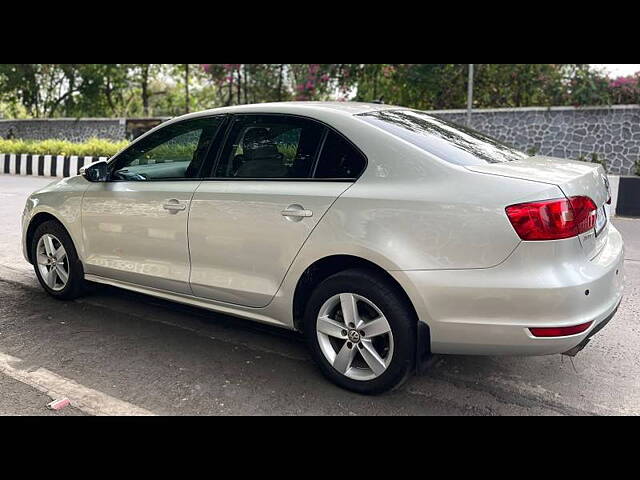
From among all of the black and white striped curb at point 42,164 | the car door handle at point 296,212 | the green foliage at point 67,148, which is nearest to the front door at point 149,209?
the car door handle at point 296,212

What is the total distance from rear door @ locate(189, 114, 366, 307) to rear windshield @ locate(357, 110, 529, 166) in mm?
300

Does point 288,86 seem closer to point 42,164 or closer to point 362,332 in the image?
point 42,164

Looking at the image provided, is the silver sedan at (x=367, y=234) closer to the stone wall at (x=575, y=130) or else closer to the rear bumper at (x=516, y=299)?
the rear bumper at (x=516, y=299)

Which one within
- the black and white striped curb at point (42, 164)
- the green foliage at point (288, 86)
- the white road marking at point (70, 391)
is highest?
the green foliage at point (288, 86)

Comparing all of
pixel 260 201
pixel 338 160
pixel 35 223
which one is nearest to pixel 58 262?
pixel 35 223

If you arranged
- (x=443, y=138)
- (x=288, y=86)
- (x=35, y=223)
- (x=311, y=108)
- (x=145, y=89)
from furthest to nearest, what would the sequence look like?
(x=145, y=89) < (x=288, y=86) < (x=35, y=223) < (x=311, y=108) < (x=443, y=138)

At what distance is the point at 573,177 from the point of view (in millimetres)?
2912

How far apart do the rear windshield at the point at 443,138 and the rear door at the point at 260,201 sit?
0.98ft

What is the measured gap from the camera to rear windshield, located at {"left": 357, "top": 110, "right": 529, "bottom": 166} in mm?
3131

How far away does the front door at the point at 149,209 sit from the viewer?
3850 millimetres

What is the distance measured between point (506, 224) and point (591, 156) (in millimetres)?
12444

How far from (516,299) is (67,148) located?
656 inches
